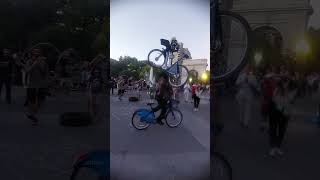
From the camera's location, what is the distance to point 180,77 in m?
2.31

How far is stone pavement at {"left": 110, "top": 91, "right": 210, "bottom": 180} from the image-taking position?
2.38 metres

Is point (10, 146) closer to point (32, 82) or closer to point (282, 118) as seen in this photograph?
point (32, 82)

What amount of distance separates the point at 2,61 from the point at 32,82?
209mm

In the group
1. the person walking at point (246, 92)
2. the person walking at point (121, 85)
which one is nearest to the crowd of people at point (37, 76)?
the person walking at point (121, 85)

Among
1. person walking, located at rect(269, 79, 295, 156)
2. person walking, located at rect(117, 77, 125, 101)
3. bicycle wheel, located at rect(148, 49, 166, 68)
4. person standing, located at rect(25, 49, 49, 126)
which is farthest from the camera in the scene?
person standing, located at rect(25, 49, 49, 126)

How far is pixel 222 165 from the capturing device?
2516 millimetres

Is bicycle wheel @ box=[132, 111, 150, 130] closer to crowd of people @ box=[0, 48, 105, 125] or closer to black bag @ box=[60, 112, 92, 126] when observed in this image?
crowd of people @ box=[0, 48, 105, 125]

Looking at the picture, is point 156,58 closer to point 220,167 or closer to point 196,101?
point 196,101

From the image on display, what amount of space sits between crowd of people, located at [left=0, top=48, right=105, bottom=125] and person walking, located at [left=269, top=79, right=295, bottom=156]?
0.99m

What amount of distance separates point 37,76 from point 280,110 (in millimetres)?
1446

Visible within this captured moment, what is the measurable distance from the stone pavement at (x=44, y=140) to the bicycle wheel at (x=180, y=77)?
55 cm

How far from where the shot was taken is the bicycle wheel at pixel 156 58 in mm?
2219

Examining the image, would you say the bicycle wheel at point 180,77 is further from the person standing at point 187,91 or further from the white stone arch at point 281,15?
the white stone arch at point 281,15

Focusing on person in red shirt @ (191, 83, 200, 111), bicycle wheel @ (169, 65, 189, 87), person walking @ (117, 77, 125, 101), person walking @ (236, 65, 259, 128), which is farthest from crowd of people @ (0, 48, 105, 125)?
person walking @ (236, 65, 259, 128)
